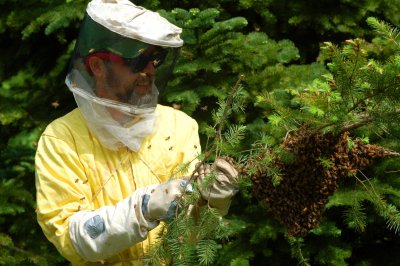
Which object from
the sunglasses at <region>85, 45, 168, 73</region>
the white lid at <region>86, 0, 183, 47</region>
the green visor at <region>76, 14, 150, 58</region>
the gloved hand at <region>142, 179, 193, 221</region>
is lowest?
the gloved hand at <region>142, 179, 193, 221</region>

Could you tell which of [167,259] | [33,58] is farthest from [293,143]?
[33,58]

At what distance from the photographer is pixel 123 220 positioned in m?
2.95

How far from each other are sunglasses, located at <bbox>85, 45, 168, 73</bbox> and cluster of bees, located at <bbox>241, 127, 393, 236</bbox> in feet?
2.13

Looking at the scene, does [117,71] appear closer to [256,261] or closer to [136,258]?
[136,258]

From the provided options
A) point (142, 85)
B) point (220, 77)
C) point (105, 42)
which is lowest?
point (220, 77)

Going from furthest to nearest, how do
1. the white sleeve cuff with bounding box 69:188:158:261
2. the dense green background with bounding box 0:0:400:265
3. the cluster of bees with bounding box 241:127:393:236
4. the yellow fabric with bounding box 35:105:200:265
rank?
1. the dense green background with bounding box 0:0:400:265
2. the yellow fabric with bounding box 35:105:200:265
3. the white sleeve cuff with bounding box 69:188:158:261
4. the cluster of bees with bounding box 241:127:393:236

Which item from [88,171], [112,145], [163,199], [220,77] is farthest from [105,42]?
[220,77]

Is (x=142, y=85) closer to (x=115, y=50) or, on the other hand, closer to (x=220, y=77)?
(x=115, y=50)

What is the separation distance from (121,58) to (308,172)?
0.87 metres

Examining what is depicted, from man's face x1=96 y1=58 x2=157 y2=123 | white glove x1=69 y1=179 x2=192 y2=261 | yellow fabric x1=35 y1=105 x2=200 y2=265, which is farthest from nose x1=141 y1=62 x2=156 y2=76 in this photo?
white glove x1=69 y1=179 x2=192 y2=261

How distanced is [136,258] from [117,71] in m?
0.71

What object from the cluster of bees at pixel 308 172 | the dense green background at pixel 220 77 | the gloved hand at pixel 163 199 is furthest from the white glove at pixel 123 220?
the dense green background at pixel 220 77

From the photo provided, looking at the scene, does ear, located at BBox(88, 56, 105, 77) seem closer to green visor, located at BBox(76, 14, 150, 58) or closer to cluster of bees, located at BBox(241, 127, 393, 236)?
green visor, located at BBox(76, 14, 150, 58)

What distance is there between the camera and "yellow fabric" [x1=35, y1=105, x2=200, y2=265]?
3.08m
